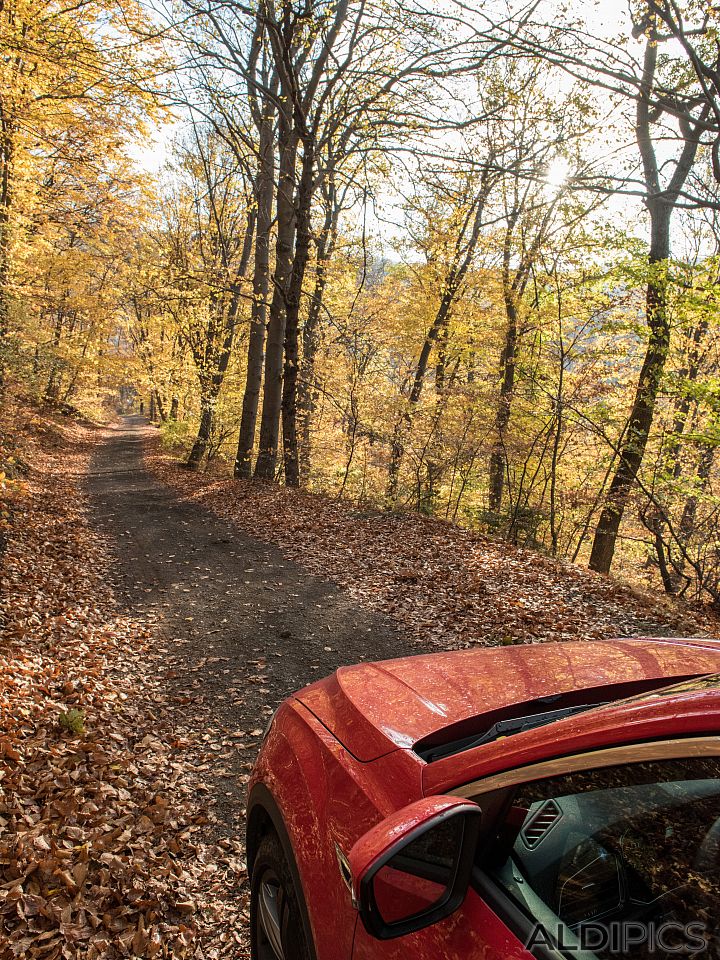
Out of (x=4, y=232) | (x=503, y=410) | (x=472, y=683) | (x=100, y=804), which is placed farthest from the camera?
(x=503, y=410)

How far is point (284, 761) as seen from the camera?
7.60ft

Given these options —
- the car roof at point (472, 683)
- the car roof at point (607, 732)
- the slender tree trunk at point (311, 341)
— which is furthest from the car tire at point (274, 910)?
the slender tree trunk at point (311, 341)

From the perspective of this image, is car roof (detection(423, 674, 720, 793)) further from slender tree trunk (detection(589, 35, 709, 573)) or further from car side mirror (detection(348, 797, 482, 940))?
slender tree trunk (detection(589, 35, 709, 573))

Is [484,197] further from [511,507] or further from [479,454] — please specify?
[511,507]

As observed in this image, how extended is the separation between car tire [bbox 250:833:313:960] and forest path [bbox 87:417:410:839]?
1328 millimetres

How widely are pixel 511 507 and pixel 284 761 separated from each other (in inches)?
543

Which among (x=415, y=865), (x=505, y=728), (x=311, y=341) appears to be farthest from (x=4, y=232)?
(x=415, y=865)

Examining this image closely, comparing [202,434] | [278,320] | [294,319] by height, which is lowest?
[202,434]

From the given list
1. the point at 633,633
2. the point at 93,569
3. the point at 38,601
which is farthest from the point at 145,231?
the point at 633,633

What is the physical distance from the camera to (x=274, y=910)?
2.21 meters

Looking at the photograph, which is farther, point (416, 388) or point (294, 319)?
point (416, 388)

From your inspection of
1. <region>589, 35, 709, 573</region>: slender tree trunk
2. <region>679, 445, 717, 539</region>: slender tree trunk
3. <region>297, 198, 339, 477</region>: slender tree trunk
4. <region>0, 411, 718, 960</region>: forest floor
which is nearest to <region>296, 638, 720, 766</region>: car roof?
<region>0, 411, 718, 960</region>: forest floor

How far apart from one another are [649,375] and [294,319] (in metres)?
8.68

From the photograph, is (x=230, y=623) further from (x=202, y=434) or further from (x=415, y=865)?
(x=202, y=434)
